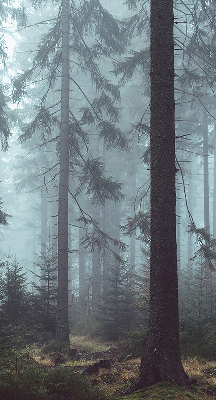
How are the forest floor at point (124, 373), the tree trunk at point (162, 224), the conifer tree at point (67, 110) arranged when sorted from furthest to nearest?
1. the conifer tree at point (67, 110)
2. the tree trunk at point (162, 224)
3. the forest floor at point (124, 373)

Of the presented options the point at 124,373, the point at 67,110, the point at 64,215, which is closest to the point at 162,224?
the point at 124,373

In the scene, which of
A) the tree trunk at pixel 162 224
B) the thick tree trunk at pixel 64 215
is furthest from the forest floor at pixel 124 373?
the thick tree trunk at pixel 64 215

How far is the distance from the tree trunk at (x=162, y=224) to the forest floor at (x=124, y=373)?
334mm

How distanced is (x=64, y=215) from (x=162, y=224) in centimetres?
673

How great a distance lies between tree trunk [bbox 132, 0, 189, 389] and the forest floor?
33 centimetres

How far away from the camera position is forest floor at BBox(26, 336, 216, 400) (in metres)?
4.60

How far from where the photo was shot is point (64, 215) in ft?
38.4

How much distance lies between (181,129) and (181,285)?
10.1 metres

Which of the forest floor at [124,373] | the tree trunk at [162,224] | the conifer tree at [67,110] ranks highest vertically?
the conifer tree at [67,110]

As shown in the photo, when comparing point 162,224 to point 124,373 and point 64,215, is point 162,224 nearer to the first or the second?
point 124,373

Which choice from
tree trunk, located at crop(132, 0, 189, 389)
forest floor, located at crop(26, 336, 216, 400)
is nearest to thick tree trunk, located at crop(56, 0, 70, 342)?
forest floor, located at crop(26, 336, 216, 400)

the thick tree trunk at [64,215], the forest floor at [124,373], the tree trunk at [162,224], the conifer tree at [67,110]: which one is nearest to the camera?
the forest floor at [124,373]

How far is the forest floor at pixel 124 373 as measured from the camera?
15.1ft

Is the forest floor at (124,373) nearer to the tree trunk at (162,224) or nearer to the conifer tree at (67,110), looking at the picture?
the tree trunk at (162,224)
